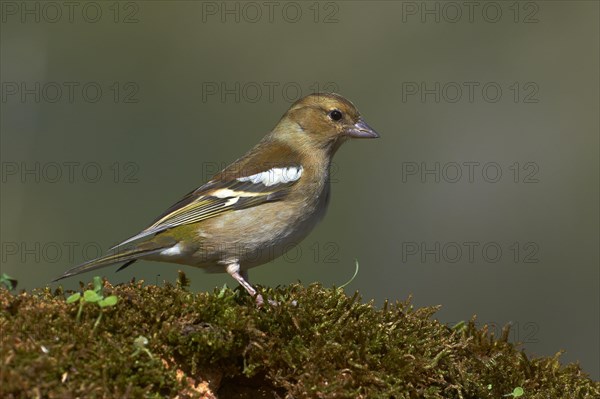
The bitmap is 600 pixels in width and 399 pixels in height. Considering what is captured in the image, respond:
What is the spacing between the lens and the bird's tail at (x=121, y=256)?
16.8 ft

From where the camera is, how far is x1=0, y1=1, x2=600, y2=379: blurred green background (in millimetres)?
10594

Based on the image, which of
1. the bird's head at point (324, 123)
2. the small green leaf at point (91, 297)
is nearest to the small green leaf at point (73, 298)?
the small green leaf at point (91, 297)

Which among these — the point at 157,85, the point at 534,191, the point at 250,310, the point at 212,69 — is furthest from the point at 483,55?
the point at 250,310

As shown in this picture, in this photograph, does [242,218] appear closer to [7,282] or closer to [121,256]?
[121,256]


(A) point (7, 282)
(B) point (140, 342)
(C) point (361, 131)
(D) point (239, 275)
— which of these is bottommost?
(D) point (239, 275)

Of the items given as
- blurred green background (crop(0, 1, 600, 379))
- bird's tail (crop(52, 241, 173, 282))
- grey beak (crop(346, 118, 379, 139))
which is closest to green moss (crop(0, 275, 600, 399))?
bird's tail (crop(52, 241, 173, 282))

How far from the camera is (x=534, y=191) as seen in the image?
1257 centimetres

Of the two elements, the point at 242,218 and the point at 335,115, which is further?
the point at 335,115

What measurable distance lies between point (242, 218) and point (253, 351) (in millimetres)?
1995

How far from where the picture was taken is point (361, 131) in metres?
6.98

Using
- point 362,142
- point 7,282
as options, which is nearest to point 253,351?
point 7,282

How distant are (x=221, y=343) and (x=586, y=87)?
Answer: 1168cm

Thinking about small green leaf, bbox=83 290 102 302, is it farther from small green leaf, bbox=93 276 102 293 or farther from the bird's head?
the bird's head

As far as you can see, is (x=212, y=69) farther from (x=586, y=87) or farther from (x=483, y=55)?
(x=586, y=87)
